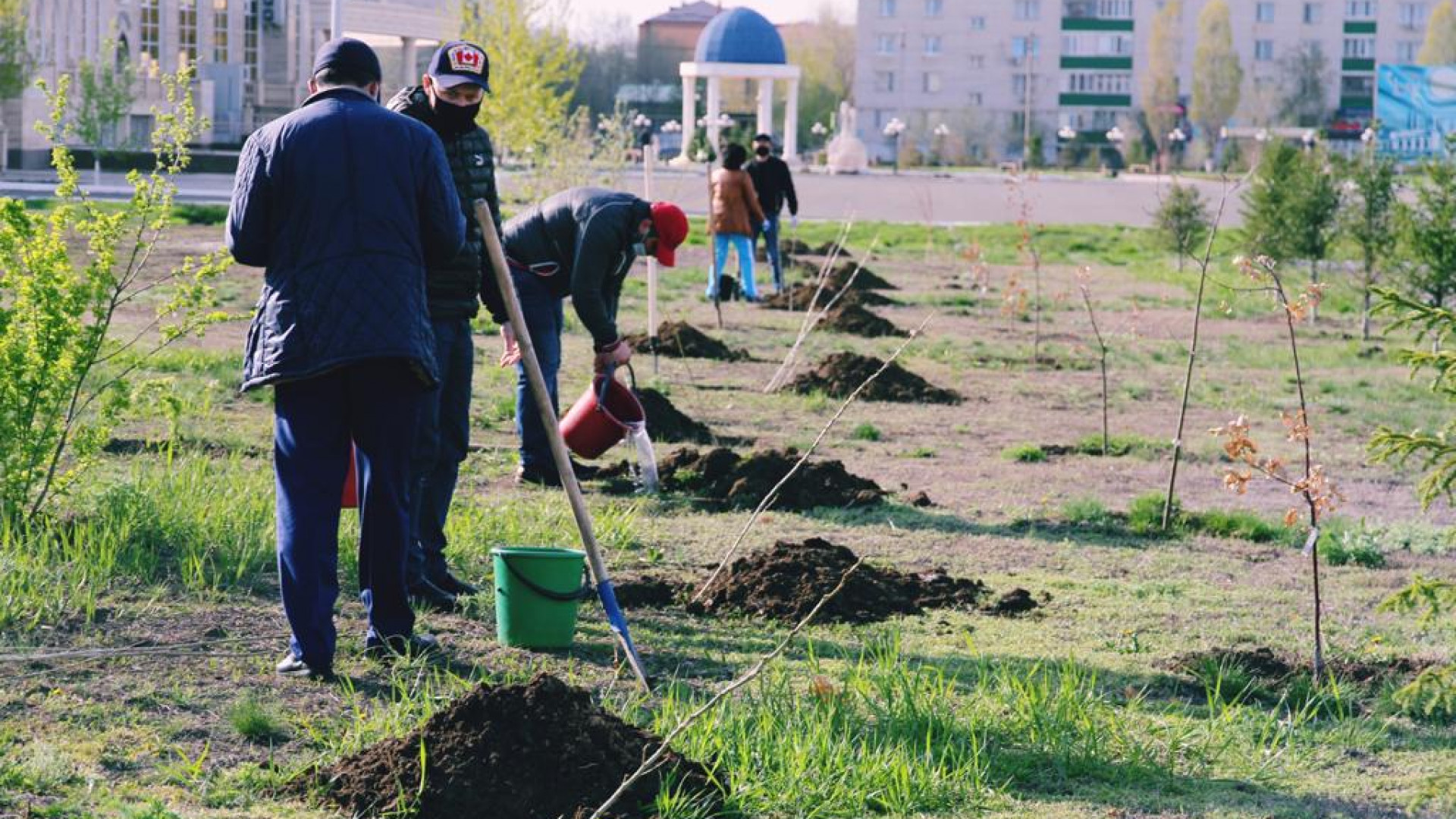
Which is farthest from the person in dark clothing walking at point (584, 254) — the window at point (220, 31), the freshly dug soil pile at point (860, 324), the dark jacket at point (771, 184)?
the window at point (220, 31)

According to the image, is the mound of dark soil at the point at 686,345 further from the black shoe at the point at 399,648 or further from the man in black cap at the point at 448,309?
the black shoe at the point at 399,648

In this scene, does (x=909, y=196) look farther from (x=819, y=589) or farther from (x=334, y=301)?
(x=334, y=301)

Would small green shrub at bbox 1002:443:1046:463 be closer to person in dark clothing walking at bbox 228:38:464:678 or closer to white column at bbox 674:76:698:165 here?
person in dark clothing walking at bbox 228:38:464:678

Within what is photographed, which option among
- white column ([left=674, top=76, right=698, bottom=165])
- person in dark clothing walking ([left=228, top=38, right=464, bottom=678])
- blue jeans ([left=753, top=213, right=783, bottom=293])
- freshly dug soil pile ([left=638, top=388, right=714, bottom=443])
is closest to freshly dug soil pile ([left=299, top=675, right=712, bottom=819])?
person in dark clothing walking ([left=228, top=38, right=464, bottom=678])

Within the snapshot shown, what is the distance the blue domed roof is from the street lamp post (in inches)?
193

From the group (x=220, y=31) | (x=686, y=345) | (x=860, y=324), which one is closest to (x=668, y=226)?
(x=686, y=345)

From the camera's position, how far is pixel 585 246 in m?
7.86

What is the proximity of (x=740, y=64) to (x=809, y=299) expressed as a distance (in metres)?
47.2

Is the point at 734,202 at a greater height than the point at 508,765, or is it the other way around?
the point at 734,202

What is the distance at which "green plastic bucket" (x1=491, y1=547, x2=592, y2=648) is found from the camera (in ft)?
18.7

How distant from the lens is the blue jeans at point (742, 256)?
1788 centimetres

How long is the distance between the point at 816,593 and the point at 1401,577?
2.63 m

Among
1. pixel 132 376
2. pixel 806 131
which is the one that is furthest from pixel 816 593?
pixel 806 131

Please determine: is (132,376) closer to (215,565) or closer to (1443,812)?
(215,565)
